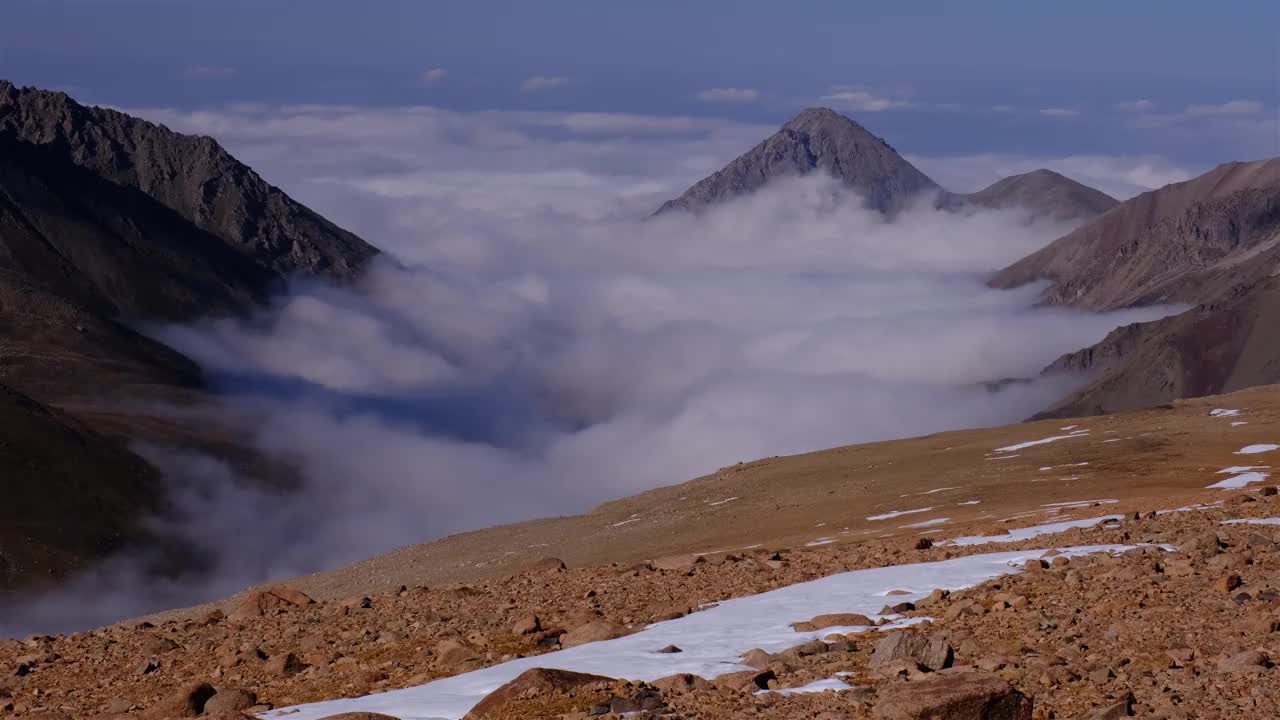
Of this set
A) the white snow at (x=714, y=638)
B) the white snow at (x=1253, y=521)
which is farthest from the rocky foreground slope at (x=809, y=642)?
the white snow at (x=714, y=638)

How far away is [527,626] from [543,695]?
4783 millimetres

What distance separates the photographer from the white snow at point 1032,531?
2812cm

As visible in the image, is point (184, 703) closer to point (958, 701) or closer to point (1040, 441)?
point (958, 701)

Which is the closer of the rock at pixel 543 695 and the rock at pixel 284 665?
the rock at pixel 543 695

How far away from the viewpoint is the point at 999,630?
58.4ft

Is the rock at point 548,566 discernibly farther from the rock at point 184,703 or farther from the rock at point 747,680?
the rock at point 747,680

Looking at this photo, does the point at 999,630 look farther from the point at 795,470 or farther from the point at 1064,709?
the point at 795,470

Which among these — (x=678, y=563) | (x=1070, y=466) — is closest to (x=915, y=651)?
(x=678, y=563)

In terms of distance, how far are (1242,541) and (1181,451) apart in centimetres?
3574

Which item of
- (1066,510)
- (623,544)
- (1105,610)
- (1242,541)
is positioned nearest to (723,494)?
(623,544)

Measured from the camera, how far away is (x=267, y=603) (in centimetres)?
2400

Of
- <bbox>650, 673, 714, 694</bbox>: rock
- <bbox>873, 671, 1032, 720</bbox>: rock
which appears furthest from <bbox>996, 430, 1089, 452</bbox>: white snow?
<bbox>873, 671, 1032, 720</bbox>: rock

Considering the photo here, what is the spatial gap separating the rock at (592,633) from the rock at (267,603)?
654 centimetres

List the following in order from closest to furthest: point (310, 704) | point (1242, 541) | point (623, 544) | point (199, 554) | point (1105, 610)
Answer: point (310, 704), point (1105, 610), point (1242, 541), point (623, 544), point (199, 554)
